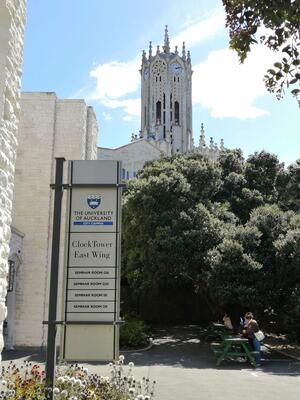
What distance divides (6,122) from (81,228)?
156cm

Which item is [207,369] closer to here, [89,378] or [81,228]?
[89,378]

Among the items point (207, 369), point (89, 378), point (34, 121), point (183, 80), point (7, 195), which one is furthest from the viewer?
point (183, 80)

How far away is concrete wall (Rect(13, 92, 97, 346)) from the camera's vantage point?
16.6 meters

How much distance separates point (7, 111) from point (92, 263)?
6.87 ft

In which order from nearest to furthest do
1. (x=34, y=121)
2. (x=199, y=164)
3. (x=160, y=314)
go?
1. (x=34, y=121)
2. (x=199, y=164)
3. (x=160, y=314)

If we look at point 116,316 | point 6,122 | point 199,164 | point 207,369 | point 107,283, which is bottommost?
point 207,369

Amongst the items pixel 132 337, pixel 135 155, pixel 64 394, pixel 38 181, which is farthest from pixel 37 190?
pixel 135 155

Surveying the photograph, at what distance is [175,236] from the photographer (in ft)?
62.3

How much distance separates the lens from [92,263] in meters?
6.11

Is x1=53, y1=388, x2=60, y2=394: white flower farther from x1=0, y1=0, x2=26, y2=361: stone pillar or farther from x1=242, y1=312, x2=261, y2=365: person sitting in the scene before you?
x1=242, y1=312, x2=261, y2=365: person sitting

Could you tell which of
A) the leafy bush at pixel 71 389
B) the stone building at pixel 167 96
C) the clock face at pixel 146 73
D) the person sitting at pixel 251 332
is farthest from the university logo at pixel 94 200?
the clock face at pixel 146 73

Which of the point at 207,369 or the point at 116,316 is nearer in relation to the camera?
the point at 116,316

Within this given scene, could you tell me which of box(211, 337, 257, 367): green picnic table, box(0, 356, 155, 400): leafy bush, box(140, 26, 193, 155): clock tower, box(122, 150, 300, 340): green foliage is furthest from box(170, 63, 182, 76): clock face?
box(0, 356, 155, 400): leafy bush

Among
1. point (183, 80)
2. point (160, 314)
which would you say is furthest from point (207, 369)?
point (183, 80)
